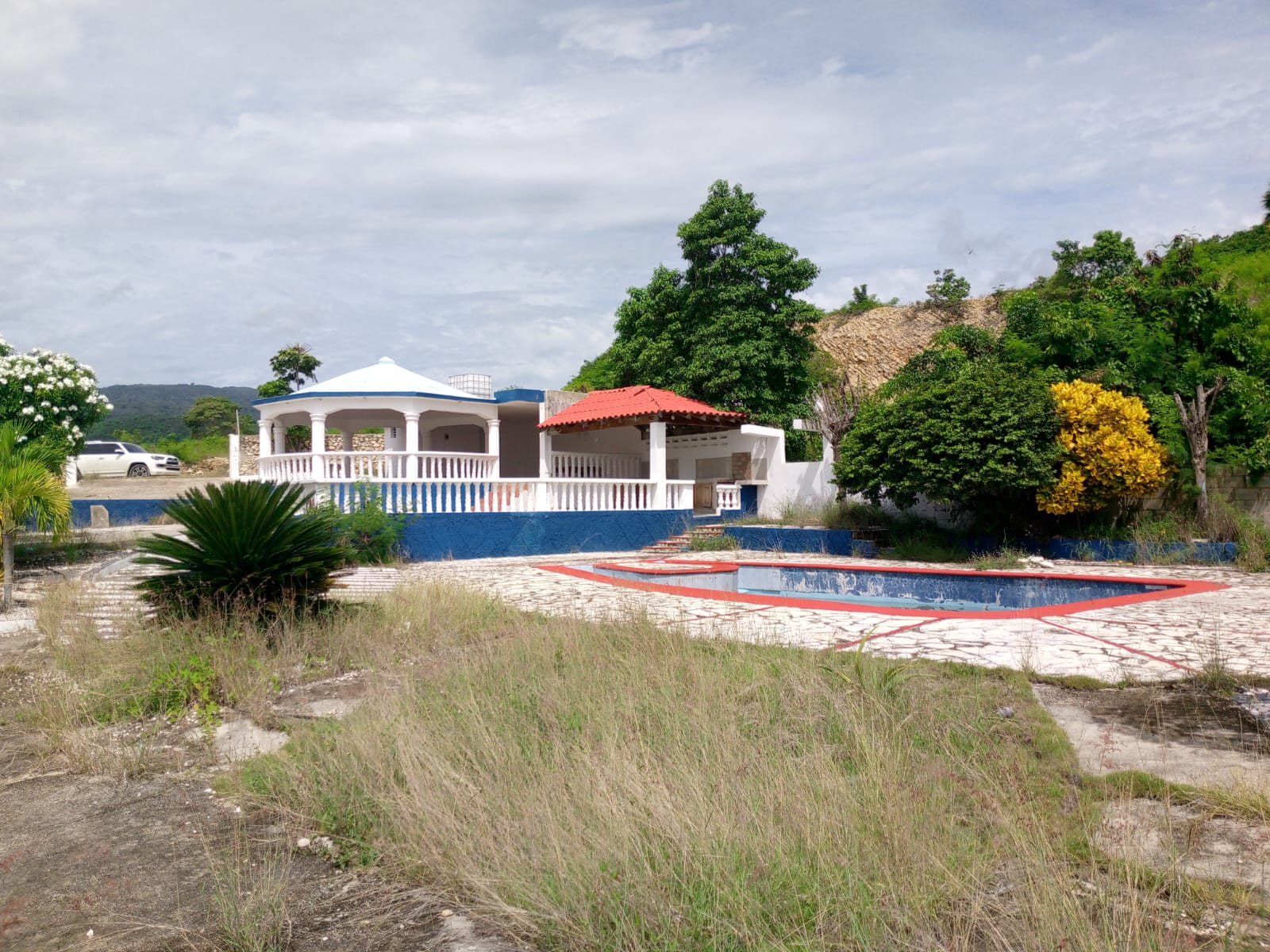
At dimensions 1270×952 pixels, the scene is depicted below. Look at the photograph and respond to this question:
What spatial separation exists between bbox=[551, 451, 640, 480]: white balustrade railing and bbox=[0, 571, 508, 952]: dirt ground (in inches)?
634

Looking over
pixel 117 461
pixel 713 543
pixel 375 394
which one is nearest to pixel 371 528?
pixel 375 394

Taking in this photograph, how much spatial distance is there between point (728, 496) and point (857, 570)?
7.28 m

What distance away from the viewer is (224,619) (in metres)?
7.29

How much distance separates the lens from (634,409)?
18.5m

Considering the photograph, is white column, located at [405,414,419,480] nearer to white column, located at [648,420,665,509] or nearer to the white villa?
the white villa

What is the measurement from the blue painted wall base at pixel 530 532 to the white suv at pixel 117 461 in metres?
20.2

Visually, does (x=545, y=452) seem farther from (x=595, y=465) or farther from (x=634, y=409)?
(x=634, y=409)

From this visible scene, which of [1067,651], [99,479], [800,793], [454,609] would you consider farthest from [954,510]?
[99,479]

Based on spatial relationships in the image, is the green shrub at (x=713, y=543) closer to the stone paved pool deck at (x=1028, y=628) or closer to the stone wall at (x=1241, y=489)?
the stone paved pool deck at (x=1028, y=628)

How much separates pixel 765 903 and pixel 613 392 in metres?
18.3

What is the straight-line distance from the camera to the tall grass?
2.70 meters

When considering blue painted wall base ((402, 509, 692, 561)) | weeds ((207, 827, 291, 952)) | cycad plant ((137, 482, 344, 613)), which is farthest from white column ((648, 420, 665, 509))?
weeds ((207, 827, 291, 952))

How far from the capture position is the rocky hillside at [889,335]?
37.2 meters

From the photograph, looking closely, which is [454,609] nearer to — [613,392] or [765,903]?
[765,903]
